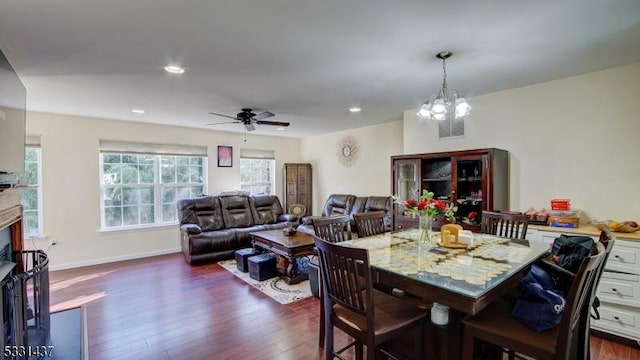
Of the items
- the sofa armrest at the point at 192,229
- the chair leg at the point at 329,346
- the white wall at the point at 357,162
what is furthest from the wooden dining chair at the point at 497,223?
the sofa armrest at the point at 192,229

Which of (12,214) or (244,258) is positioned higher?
(12,214)

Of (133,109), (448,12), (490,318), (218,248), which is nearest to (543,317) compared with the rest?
(490,318)

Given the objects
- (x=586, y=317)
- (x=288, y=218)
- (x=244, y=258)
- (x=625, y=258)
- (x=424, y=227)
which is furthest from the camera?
(x=288, y=218)

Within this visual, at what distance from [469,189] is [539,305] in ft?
7.53

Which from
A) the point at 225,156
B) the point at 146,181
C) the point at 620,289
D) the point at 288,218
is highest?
the point at 225,156

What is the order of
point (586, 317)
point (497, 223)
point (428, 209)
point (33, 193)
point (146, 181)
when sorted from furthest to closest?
point (146, 181), point (33, 193), point (497, 223), point (428, 209), point (586, 317)

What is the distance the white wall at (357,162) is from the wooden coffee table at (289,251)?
2.08 m

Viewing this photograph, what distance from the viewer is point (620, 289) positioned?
8.34 ft

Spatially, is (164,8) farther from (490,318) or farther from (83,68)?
(490,318)

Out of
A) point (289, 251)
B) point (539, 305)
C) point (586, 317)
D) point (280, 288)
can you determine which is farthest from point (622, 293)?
point (280, 288)

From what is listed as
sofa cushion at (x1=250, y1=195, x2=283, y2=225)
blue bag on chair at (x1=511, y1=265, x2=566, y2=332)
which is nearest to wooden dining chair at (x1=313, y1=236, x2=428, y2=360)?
blue bag on chair at (x1=511, y1=265, x2=566, y2=332)

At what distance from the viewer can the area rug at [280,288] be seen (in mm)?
3543

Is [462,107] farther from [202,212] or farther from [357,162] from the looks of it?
[202,212]

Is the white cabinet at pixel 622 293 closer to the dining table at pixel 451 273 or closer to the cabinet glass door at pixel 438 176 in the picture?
the dining table at pixel 451 273
